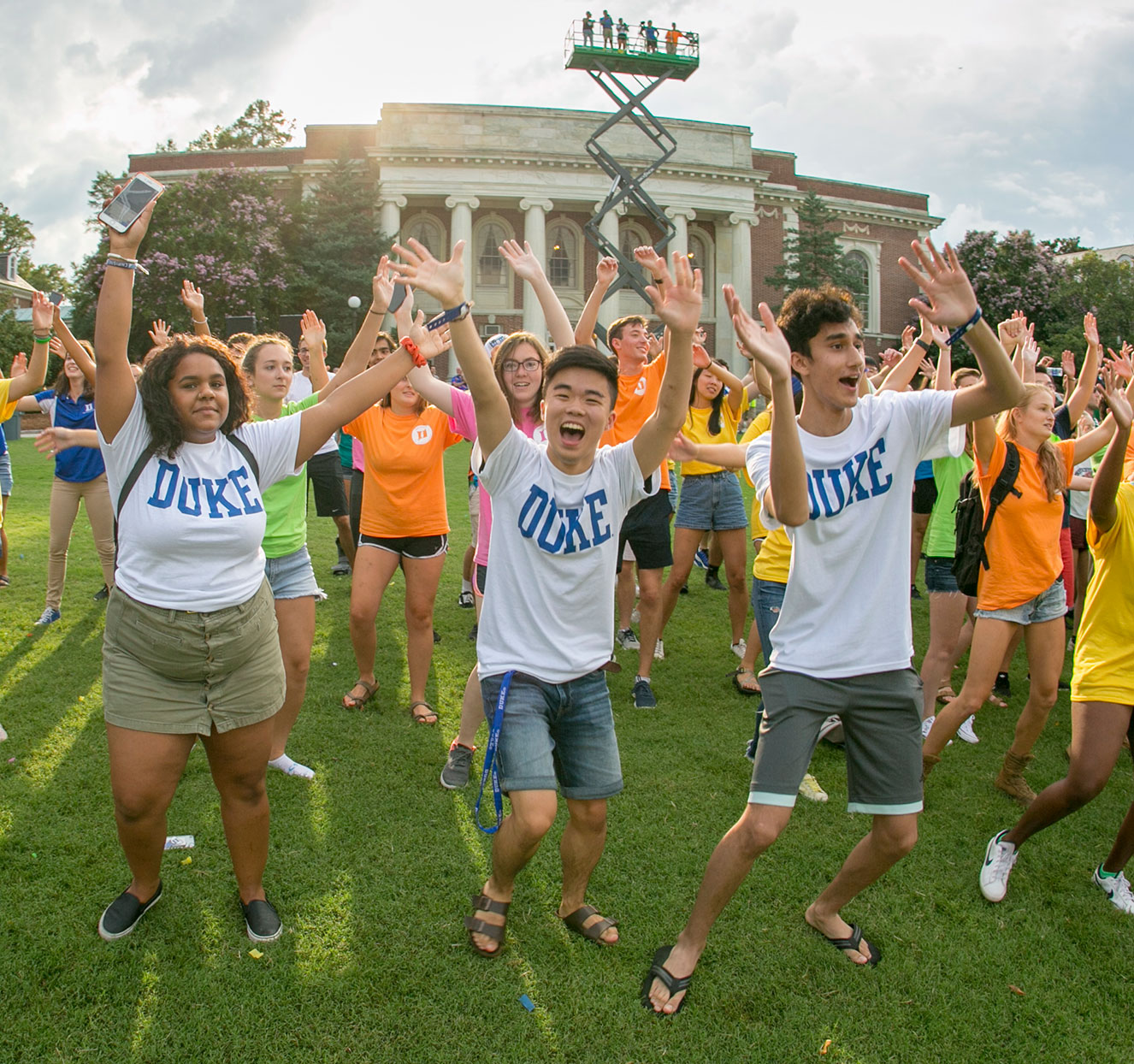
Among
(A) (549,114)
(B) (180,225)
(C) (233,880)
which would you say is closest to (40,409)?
(C) (233,880)

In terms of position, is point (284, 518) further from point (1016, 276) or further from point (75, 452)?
point (1016, 276)

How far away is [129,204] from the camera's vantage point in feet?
9.59

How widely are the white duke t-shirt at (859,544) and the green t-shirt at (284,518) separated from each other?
263 cm

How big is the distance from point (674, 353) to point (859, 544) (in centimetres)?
93

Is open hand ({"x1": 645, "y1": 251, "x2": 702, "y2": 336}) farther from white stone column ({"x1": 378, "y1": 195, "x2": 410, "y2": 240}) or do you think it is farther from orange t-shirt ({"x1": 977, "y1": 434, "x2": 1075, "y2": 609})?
white stone column ({"x1": 378, "y1": 195, "x2": 410, "y2": 240})

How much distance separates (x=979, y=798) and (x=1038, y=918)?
1.14 meters

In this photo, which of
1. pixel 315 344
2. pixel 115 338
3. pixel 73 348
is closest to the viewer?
pixel 115 338

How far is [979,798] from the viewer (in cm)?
472

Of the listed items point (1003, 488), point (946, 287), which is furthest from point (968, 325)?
point (1003, 488)

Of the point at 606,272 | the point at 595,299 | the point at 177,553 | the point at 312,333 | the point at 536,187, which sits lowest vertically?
the point at 177,553

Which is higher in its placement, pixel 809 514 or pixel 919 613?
pixel 809 514

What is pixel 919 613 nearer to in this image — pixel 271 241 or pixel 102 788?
pixel 102 788

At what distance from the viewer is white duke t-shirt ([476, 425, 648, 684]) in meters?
3.13

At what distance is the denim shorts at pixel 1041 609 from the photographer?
446 centimetres
